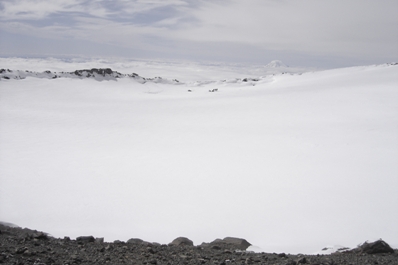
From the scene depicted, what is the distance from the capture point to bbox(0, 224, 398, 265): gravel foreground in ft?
10.9

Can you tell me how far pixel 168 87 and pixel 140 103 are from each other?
43.7 feet

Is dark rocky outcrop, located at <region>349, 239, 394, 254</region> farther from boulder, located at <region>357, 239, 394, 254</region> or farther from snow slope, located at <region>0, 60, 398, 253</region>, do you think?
snow slope, located at <region>0, 60, 398, 253</region>

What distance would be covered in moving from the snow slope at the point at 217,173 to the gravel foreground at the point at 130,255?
3.62 ft

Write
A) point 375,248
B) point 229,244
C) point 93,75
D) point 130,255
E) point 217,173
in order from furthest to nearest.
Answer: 1. point 93,75
2. point 217,173
3. point 229,244
4. point 375,248
5. point 130,255

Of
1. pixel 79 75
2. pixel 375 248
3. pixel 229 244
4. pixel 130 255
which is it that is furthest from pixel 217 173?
pixel 79 75

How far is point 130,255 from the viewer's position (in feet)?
12.0

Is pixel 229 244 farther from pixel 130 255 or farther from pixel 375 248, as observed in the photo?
pixel 375 248

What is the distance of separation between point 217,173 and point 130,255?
4940 millimetres

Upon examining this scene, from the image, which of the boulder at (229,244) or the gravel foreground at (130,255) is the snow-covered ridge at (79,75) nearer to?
the gravel foreground at (130,255)

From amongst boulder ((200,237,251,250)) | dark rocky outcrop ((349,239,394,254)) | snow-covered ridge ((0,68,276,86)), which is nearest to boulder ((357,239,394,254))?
dark rocky outcrop ((349,239,394,254))

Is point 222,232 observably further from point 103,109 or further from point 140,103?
point 140,103

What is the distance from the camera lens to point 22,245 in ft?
12.0

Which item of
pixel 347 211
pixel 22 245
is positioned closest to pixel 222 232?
pixel 347 211

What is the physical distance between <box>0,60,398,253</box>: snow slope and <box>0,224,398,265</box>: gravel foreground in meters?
1.10
